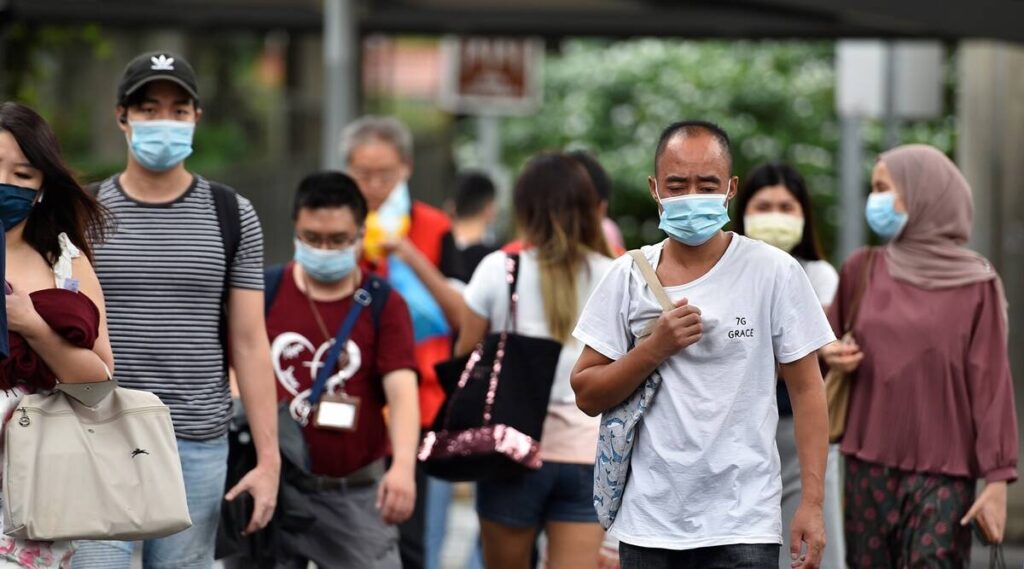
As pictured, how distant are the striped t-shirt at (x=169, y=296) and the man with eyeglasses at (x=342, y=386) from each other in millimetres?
717

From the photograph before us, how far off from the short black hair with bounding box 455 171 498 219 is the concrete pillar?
10.7ft

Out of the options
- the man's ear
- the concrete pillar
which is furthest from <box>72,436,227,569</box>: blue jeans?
the concrete pillar

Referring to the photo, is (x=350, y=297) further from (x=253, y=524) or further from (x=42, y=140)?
(x=42, y=140)

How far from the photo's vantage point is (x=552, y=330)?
6641 mm

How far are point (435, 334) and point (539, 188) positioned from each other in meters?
1.43

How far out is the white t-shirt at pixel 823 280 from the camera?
7.00 metres

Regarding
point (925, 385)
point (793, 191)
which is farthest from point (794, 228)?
point (925, 385)

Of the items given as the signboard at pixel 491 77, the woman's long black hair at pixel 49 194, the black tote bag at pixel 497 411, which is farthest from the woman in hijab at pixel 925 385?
the signboard at pixel 491 77

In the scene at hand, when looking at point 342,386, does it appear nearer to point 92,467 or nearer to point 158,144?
point 158,144

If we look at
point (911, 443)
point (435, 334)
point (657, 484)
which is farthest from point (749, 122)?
point (657, 484)

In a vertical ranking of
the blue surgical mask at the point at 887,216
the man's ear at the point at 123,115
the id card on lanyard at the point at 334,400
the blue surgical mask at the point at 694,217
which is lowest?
the id card on lanyard at the point at 334,400

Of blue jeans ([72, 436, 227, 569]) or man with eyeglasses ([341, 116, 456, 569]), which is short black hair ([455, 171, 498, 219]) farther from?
blue jeans ([72, 436, 227, 569])

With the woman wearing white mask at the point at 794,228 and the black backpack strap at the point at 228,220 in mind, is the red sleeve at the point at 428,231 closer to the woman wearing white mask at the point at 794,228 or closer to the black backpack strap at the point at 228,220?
the woman wearing white mask at the point at 794,228

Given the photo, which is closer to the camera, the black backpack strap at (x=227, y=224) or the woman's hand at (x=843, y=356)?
the black backpack strap at (x=227, y=224)
